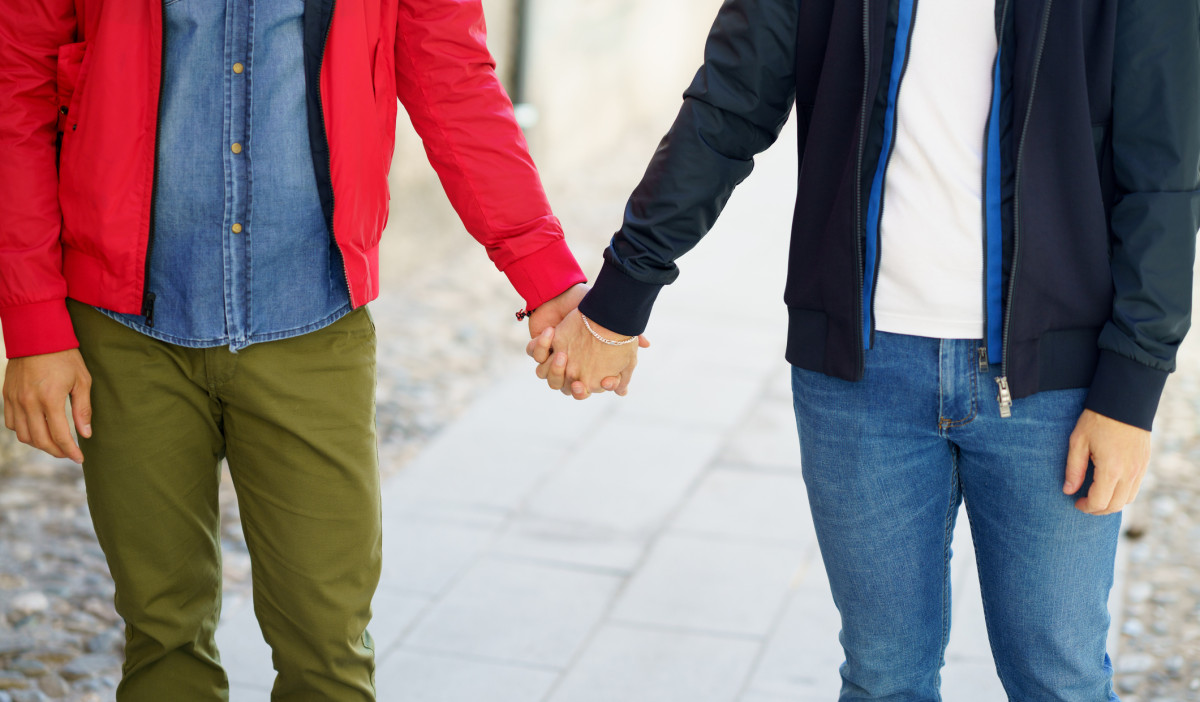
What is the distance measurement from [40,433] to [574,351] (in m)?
0.95

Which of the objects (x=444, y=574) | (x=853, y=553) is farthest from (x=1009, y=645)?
(x=444, y=574)

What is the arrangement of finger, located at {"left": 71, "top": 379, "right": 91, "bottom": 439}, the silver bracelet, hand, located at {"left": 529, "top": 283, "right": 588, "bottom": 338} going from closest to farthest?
finger, located at {"left": 71, "top": 379, "right": 91, "bottom": 439} < the silver bracelet < hand, located at {"left": 529, "top": 283, "right": 588, "bottom": 338}

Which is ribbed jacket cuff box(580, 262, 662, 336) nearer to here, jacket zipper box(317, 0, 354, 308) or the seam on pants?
jacket zipper box(317, 0, 354, 308)

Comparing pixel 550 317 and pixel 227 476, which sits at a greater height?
pixel 550 317

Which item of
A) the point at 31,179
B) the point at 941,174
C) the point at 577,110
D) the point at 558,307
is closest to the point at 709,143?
the point at 941,174

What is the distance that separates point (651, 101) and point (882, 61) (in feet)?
33.1

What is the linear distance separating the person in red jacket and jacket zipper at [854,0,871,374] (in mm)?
685

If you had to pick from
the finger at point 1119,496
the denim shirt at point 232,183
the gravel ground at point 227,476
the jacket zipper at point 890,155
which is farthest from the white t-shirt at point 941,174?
the gravel ground at point 227,476

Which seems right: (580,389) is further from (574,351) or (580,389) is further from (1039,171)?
(1039,171)

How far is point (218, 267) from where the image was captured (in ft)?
7.06

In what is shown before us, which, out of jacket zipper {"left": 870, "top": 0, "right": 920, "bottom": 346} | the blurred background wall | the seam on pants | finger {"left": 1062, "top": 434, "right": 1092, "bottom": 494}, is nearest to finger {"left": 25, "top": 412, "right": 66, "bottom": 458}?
jacket zipper {"left": 870, "top": 0, "right": 920, "bottom": 346}

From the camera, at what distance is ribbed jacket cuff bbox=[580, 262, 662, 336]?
2.30 metres

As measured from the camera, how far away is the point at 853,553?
7.13 feet

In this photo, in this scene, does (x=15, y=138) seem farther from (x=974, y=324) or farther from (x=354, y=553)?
(x=974, y=324)
